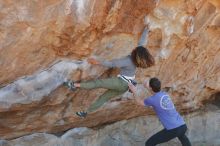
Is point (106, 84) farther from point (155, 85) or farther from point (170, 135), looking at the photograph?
point (170, 135)

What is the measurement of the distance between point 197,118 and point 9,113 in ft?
11.2

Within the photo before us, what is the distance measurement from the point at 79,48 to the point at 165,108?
1199 mm

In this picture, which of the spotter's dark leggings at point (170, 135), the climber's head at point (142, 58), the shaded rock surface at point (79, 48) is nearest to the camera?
the shaded rock surface at point (79, 48)

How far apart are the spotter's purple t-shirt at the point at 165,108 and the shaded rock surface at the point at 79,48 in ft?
2.60

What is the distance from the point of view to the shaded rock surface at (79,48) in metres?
5.34

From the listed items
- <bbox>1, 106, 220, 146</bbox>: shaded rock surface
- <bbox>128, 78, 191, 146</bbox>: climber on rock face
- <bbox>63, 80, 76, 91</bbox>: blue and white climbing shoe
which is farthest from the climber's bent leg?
<bbox>1, 106, 220, 146</bbox>: shaded rock surface

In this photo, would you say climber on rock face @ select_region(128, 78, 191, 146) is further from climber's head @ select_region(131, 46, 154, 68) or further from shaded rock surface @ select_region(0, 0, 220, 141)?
shaded rock surface @ select_region(0, 0, 220, 141)

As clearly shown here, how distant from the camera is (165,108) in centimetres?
562

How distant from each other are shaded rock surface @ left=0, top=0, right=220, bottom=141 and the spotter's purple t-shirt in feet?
2.60

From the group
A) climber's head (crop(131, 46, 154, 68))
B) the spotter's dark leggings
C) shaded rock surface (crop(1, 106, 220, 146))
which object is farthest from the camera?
shaded rock surface (crop(1, 106, 220, 146))

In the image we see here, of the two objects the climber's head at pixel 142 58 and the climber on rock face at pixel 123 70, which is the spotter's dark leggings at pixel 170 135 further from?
the climber's head at pixel 142 58

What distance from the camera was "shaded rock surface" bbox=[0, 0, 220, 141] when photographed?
17.5 ft

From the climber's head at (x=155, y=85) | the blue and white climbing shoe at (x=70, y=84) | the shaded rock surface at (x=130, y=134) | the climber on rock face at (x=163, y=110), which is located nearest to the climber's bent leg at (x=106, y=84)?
the climber on rock face at (x=163, y=110)

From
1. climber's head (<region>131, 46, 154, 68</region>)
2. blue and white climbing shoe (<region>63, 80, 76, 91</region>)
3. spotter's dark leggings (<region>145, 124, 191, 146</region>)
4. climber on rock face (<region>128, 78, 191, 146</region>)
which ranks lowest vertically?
spotter's dark leggings (<region>145, 124, 191, 146</region>)
